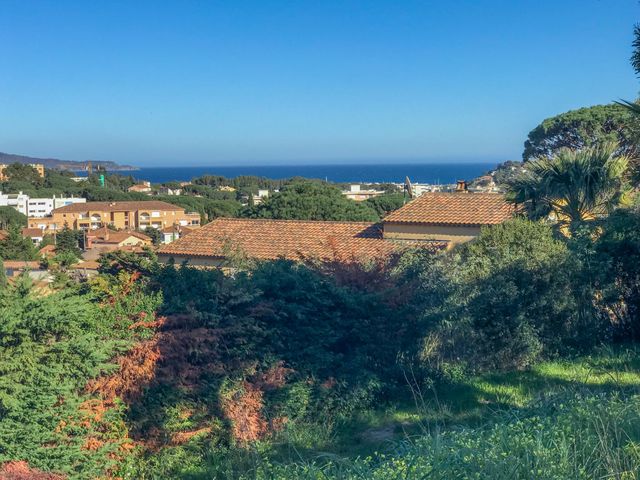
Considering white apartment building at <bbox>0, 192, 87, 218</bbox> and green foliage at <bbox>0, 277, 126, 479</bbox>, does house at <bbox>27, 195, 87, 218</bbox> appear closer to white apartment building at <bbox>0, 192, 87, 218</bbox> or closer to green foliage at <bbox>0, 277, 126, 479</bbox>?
white apartment building at <bbox>0, 192, 87, 218</bbox>

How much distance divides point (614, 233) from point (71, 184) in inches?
4671

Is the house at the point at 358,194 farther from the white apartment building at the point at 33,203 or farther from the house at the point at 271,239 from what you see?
the house at the point at 271,239

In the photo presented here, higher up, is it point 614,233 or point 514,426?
point 614,233

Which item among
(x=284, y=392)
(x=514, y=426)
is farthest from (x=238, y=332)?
(x=514, y=426)

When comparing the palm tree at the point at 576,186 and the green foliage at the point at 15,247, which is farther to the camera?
the green foliage at the point at 15,247

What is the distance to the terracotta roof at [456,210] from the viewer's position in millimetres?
21906

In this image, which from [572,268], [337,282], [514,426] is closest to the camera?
[514,426]

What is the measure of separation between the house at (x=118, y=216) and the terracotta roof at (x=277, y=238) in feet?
173

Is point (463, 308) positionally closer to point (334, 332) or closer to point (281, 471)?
point (334, 332)

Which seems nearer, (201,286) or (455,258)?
(201,286)

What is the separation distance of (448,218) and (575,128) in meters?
20.3

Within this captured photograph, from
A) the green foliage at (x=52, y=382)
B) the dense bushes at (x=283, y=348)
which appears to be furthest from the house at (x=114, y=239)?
the green foliage at (x=52, y=382)

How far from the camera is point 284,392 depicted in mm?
7531

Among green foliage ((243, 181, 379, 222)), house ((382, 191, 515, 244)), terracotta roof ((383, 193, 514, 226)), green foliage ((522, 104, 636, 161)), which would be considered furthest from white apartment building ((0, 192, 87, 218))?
house ((382, 191, 515, 244))
